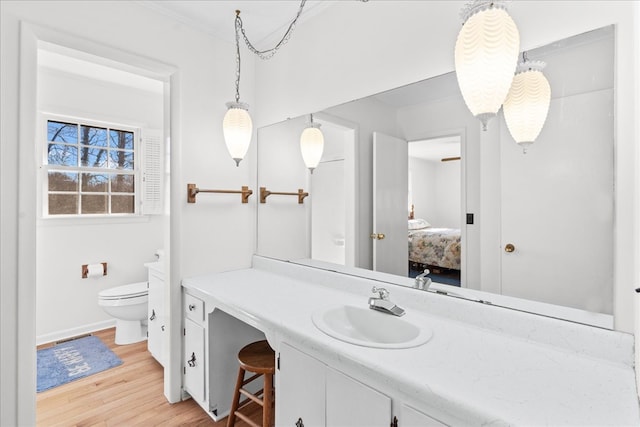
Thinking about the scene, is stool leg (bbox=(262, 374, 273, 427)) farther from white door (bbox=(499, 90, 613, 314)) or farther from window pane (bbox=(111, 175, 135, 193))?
window pane (bbox=(111, 175, 135, 193))

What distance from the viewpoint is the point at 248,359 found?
1.70 metres

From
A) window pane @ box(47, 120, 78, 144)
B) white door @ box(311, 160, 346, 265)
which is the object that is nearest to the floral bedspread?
white door @ box(311, 160, 346, 265)

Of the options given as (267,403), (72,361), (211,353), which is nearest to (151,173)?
(72,361)

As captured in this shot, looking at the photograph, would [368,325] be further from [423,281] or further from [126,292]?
[126,292]

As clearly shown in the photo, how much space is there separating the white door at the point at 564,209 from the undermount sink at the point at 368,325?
1.43 ft

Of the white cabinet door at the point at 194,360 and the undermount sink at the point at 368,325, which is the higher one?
the undermount sink at the point at 368,325

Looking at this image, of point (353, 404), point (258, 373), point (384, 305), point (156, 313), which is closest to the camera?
point (353, 404)

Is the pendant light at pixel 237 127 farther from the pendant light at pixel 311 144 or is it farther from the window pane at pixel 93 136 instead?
the window pane at pixel 93 136

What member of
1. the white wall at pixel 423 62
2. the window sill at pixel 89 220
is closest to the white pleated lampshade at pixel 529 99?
the white wall at pixel 423 62

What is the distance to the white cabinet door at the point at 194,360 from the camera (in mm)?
1914

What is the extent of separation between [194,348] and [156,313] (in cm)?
70

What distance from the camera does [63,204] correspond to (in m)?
3.09

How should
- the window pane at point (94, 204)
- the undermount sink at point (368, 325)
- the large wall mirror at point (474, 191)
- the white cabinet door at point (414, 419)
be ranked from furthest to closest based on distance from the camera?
the window pane at point (94, 204) < the undermount sink at point (368, 325) < the large wall mirror at point (474, 191) < the white cabinet door at point (414, 419)

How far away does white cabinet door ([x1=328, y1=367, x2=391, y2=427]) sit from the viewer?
98cm
